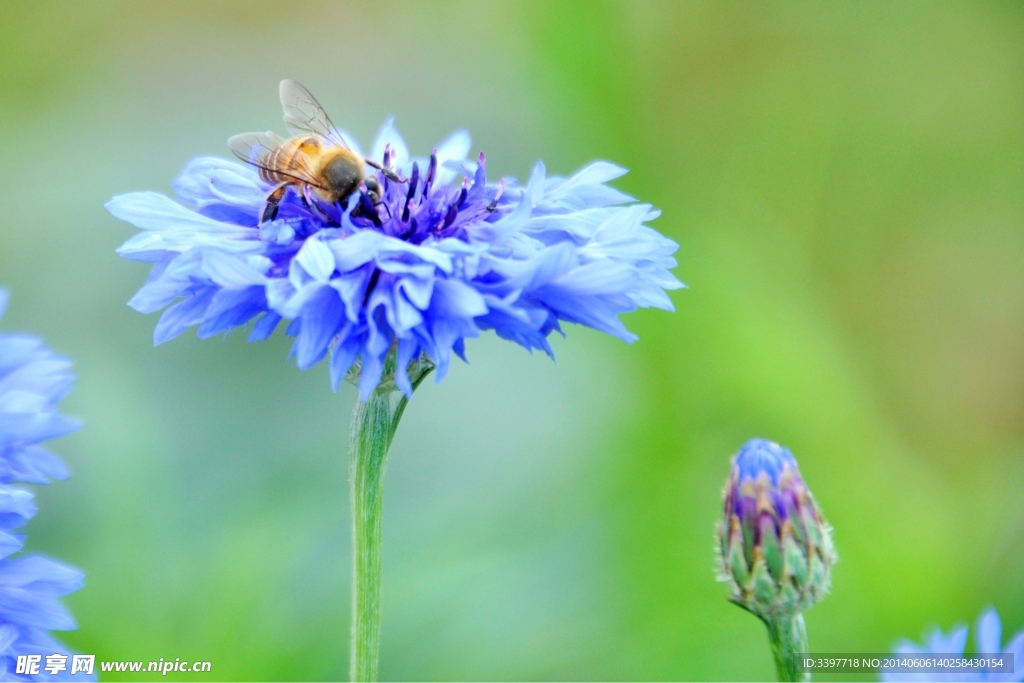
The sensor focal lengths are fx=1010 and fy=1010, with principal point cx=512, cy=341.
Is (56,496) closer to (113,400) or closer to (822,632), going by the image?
(113,400)

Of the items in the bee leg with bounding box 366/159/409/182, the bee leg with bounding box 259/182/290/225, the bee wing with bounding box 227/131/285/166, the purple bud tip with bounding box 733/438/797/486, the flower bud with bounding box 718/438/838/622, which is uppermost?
the bee wing with bounding box 227/131/285/166

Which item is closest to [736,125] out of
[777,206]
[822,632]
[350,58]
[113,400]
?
[777,206]

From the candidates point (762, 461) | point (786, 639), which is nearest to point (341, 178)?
point (762, 461)

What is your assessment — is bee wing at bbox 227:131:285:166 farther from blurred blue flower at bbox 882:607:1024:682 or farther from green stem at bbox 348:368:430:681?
blurred blue flower at bbox 882:607:1024:682

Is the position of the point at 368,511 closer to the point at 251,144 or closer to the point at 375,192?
the point at 375,192

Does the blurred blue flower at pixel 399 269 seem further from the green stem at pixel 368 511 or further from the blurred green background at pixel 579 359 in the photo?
the blurred green background at pixel 579 359

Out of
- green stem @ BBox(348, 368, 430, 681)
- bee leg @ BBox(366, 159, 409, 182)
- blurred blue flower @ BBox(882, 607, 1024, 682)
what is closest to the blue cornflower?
green stem @ BBox(348, 368, 430, 681)

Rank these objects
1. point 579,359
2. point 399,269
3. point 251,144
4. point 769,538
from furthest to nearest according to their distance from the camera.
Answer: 1. point 579,359
2. point 251,144
3. point 769,538
4. point 399,269
